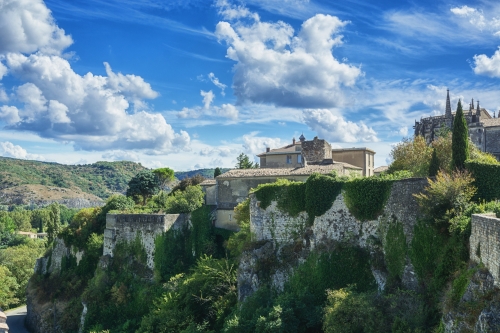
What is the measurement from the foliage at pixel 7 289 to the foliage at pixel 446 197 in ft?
208

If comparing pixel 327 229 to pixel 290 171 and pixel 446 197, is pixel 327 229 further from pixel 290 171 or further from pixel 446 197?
pixel 290 171

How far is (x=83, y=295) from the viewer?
43.2m

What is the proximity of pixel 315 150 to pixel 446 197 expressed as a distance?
28142mm

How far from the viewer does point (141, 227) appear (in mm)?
42000

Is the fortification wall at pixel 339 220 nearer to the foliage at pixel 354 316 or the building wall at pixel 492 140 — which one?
the foliage at pixel 354 316

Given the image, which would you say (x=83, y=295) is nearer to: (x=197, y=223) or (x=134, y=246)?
(x=134, y=246)

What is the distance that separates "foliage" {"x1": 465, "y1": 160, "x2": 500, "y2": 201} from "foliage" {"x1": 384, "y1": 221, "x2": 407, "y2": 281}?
14.7 feet

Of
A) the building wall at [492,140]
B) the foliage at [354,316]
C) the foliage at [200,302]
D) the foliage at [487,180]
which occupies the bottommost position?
the foliage at [200,302]

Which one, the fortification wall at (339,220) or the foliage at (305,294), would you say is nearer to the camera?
the fortification wall at (339,220)

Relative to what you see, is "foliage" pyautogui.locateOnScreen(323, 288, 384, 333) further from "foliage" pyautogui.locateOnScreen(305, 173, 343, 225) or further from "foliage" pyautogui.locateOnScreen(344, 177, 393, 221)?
"foliage" pyautogui.locateOnScreen(305, 173, 343, 225)

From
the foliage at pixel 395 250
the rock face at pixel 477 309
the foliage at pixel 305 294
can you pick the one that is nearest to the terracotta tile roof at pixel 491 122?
the foliage at pixel 305 294

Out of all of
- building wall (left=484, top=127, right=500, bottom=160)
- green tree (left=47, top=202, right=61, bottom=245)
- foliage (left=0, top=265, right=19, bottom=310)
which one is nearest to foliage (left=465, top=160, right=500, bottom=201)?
building wall (left=484, top=127, right=500, bottom=160)

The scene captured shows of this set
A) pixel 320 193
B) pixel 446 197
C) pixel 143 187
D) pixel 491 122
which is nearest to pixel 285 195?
pixel 320 193

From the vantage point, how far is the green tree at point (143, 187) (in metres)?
62.1
